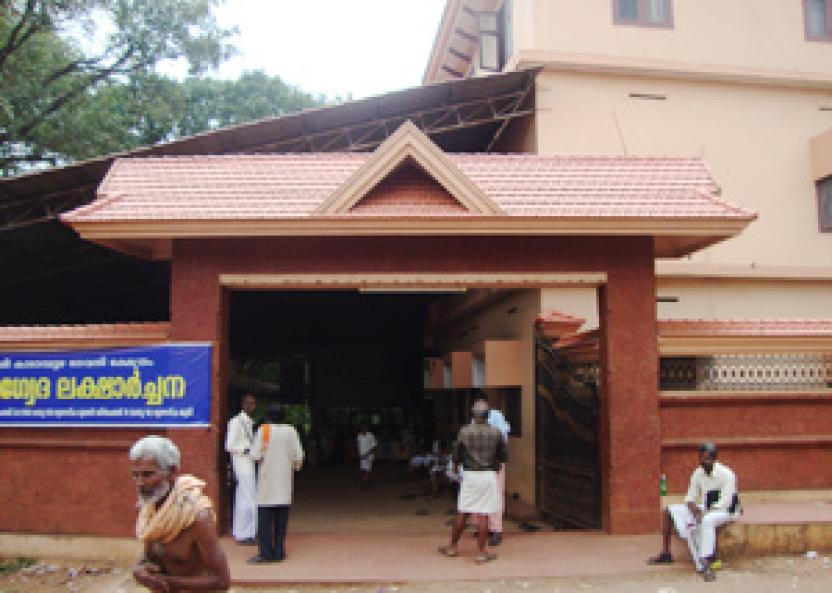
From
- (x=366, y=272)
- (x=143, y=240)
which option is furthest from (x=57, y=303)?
(x=366, y=272)

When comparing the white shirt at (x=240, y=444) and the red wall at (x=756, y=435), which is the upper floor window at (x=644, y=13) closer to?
the red wall at (x=756, y=435)

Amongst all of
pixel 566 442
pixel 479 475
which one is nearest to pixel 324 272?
pixel 479 475

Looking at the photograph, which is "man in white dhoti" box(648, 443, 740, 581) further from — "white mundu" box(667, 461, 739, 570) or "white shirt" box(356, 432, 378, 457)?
"white shirt" box(356, 432, 378, 457)

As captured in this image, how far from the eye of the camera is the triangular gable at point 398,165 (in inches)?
362

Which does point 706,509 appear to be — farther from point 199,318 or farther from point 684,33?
point 684,33

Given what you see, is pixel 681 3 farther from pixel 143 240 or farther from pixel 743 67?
pixel 143 240

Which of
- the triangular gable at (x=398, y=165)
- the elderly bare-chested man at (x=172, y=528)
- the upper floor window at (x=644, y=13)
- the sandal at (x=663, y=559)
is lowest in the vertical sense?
the sandal at (x=663, y=559)

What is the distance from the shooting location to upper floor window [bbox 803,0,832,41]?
15.4 meters

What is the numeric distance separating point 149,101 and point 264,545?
717 inches

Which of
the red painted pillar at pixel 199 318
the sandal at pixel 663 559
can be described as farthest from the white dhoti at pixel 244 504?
the sandal at pixel 663 559

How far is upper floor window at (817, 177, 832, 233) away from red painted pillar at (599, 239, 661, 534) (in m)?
6.95

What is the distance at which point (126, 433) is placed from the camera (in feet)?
30.7

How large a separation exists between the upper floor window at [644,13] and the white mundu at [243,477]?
9782mm

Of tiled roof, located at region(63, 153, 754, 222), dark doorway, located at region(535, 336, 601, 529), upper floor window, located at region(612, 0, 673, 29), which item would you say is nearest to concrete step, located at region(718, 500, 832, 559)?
dark doorway, located at region(535, 336, 601, 529)
